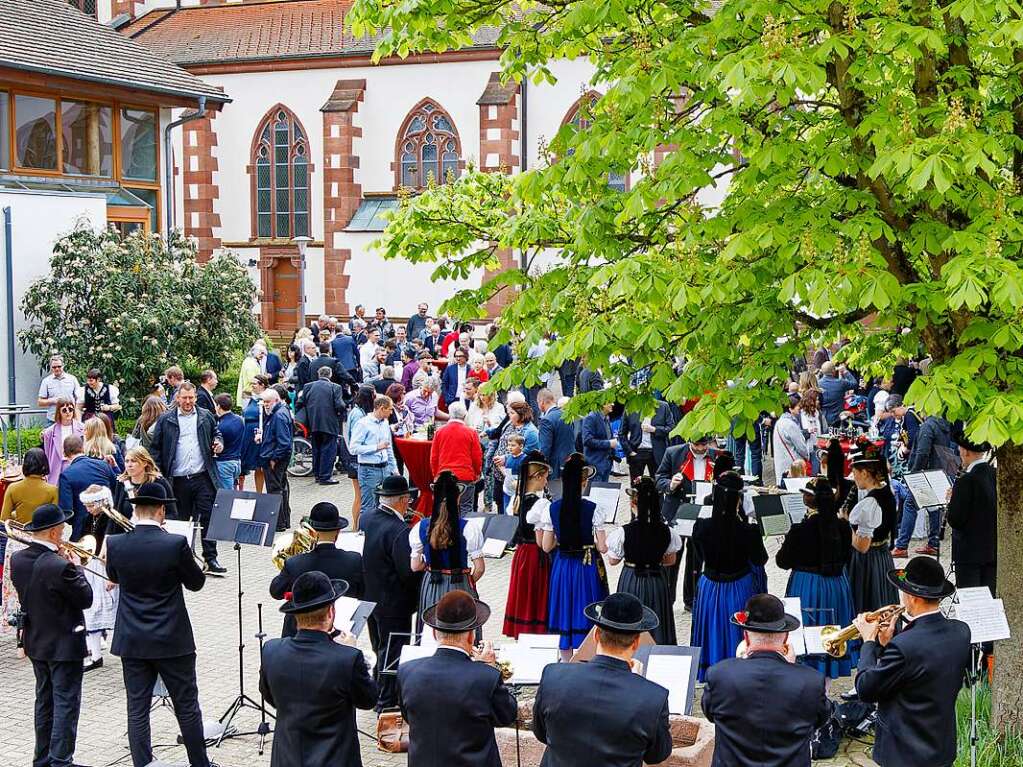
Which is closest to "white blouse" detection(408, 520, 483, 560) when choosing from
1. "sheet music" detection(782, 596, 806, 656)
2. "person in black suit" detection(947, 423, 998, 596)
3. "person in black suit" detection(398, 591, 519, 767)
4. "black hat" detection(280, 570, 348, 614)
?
"sheet music" detection(782, 596, 806, 656)

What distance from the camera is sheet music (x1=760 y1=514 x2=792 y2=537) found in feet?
33.6

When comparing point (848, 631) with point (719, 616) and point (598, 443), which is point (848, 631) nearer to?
point (719, 616)

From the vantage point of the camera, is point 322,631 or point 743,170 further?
point 743,170

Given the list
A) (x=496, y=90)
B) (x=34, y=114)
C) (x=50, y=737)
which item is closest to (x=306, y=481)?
(x=34, y=114)

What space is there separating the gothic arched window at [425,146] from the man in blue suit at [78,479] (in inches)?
1009

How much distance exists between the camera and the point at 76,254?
20828 mm

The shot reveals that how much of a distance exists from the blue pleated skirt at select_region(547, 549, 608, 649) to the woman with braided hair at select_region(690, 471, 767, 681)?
905mm

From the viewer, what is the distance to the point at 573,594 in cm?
1041

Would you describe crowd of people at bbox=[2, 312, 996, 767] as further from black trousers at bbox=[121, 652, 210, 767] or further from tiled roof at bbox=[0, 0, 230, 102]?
tiled roof at bbox=[0, 0, 230, 102]

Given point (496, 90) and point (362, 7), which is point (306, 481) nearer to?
point (362, 7)

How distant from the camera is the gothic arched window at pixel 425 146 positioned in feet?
121

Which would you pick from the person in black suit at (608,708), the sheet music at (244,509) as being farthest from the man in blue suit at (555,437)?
the person in black suit at (608,708)

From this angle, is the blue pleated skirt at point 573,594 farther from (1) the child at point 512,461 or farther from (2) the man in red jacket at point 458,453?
(2) the man in red jacket at point 458,453

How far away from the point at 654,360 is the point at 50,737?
192 inches
